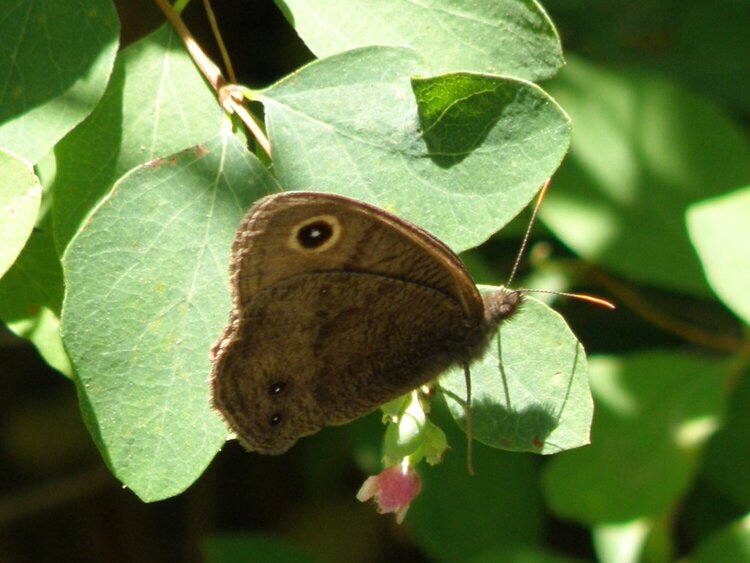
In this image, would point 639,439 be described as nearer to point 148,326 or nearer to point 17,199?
point 148,326

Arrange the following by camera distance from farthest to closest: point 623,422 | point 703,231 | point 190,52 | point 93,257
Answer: point 623,422 < point 703,231 < point 190,52 < point 93,257

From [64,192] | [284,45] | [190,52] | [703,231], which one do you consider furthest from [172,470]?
[284,45]

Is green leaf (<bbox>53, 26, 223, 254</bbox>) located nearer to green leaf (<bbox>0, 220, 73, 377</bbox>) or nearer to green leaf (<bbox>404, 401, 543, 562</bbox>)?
green leaf (<bbox>0, 220, 73, 377</bbox>)

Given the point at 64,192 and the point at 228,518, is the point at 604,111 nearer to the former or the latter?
the point at 64,192

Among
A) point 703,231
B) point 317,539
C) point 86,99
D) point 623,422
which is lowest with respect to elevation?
point 317,539

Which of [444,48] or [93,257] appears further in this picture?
[444,48]

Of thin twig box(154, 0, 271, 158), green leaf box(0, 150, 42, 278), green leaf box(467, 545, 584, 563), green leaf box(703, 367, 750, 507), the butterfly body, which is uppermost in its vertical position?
green leaf box(0, 150, 42, 278)

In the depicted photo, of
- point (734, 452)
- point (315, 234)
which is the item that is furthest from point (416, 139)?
point (734, 452)

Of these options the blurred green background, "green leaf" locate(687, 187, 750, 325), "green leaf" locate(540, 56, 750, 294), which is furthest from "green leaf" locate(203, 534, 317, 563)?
"green leaf" locate(687, 187, 750, 325)
